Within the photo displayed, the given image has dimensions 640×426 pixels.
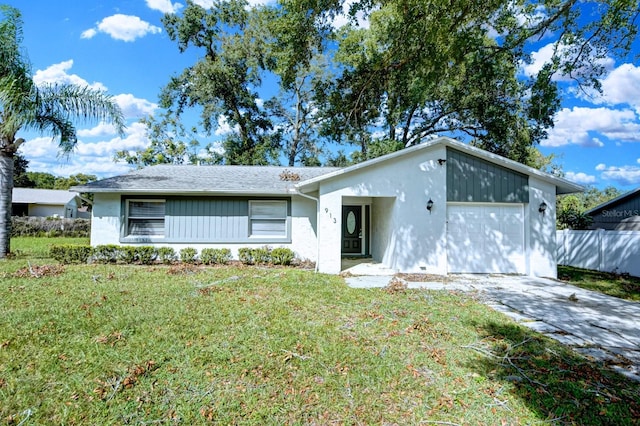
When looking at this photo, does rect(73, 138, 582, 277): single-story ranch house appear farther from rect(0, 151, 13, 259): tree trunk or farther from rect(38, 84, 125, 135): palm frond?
rect(0, 151, 13, 259): tree trunk

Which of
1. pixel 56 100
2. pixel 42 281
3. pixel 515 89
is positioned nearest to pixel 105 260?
pixel 42 281

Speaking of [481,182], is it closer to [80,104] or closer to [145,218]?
[145,218]

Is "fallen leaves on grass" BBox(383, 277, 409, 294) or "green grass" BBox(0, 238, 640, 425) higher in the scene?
"fallen leaves on grass" BBox(383, 277, 409, 294)

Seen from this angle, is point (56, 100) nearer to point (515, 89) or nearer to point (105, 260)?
point (105, 260)

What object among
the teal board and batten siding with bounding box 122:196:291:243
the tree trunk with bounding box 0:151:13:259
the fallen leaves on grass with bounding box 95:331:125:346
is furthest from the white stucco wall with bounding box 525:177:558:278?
the tree trunk with bounding box 0:151:13:259

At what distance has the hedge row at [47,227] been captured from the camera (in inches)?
854

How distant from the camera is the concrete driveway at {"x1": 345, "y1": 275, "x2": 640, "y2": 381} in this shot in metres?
4.38

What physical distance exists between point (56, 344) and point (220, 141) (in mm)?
21373

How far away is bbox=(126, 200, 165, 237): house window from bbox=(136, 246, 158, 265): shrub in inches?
29.6

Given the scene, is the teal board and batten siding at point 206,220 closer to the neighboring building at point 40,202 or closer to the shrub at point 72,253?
the shrub at point 72,253

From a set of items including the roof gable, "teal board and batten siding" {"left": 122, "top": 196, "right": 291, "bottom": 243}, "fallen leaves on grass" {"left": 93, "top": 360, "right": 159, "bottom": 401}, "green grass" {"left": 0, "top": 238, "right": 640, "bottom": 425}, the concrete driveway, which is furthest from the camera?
"teal board and batten siding" {"left": 122, "top": 196, "right": 291, "bottom": 243}

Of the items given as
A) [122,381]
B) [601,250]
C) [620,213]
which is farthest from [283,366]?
[620,213]

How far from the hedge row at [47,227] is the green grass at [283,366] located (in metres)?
20.9

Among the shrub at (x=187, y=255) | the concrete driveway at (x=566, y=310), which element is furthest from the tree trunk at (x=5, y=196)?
the concrete driveway at (x=566, y=310)
